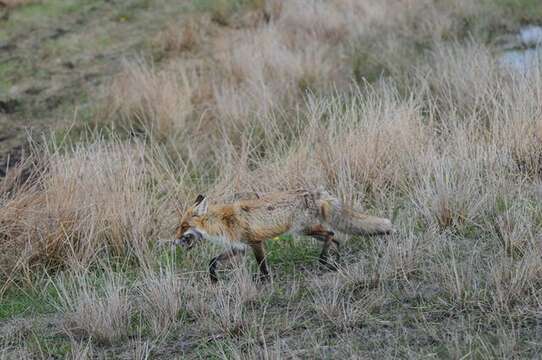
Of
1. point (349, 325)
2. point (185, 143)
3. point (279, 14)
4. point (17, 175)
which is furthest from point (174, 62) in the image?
point (349, 325)

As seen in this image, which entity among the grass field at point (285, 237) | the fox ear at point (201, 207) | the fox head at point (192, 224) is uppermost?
the fox ear at point (201, 207)

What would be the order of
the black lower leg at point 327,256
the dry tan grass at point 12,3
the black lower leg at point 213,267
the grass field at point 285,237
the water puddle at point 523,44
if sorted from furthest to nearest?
the dry tan grass at point 12,3 < the water puddle at point 523,44 < the black lower leg at point 327,256 < the black lower leg at point 213,267 < the grass field at point 285,237

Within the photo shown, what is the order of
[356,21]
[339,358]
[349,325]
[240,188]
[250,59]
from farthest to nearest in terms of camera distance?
[356,21] < [250,59] < [240,188] < [349,325] < [339,358]

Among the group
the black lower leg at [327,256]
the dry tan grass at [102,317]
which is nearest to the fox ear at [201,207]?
the dry tan grass at [102,317]

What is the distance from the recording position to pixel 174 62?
42.3ft

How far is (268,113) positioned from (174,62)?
4.07m

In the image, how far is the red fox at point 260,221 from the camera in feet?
17.0

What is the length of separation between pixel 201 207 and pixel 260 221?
0.39 meters

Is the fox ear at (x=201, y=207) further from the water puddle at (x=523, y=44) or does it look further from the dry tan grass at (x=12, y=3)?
the dry tan grass at (x=12, y=3)

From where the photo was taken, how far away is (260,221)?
17.0 ft

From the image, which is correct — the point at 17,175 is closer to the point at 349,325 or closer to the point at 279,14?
the point at 349,325

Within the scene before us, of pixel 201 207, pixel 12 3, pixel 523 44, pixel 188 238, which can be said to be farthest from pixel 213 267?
pixel 12 3

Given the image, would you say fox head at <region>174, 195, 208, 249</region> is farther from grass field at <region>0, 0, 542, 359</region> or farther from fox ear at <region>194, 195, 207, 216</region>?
grass field at <region>0, 0, 542, 359</region>

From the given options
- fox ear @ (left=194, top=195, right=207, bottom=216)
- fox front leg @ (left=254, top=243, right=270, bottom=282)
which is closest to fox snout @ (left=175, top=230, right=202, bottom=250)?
fox ear @ (left=194, top=195, right=207, bottom=216)
